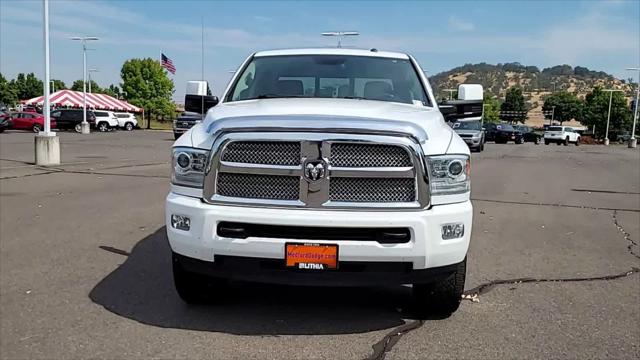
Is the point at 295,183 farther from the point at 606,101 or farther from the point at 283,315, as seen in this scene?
the point at 606,101

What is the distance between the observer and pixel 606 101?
74000 mm

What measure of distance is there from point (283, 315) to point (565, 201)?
7.87 m

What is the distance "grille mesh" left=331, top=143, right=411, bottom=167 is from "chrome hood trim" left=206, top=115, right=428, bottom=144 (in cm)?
9

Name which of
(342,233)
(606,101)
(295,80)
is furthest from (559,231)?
(606,101)

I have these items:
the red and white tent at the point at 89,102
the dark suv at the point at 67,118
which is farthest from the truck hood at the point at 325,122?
the red and white tent at the point at 89,102

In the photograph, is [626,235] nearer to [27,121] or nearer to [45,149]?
[45,149]

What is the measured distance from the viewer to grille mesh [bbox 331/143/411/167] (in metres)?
3.53

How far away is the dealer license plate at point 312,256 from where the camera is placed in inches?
137

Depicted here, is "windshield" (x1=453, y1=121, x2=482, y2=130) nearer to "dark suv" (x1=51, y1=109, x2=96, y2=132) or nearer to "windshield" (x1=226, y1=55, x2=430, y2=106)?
"windshield" (x1=226, y1=55, x2=430, y2=106)

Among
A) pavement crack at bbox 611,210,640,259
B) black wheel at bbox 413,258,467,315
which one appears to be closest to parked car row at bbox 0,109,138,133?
pavement crack at bbox 611,210,640,259

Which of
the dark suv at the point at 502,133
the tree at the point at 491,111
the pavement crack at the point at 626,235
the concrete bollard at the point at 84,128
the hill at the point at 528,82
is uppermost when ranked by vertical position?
the hill at the point at 528,82

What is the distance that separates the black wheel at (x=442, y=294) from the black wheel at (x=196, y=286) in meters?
1.46

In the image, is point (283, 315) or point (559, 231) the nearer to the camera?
point (283, 315)

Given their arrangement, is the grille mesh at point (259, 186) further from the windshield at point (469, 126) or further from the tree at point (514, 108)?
the tree at point (514, 108)
